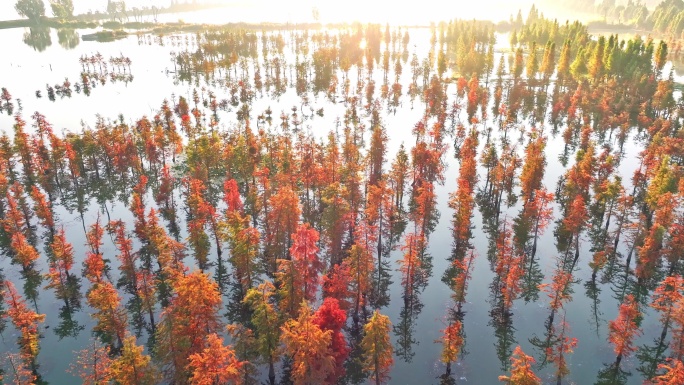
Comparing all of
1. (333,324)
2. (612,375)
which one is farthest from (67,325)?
(612,375)

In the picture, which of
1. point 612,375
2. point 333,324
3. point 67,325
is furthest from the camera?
point 67,325

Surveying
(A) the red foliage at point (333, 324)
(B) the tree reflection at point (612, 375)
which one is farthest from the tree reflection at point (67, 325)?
(B) the tree reflection at point (612, 375)

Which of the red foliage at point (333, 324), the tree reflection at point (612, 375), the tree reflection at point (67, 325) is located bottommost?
the tree reflection at point (612, 375)

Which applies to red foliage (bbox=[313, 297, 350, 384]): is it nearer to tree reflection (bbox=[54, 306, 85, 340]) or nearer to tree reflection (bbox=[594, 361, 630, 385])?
tree reflection (bbox=[594, 361, 630, 385])

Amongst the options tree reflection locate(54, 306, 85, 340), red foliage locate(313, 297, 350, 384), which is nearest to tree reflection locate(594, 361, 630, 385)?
red foliage locate(313, 297, 350, 384)

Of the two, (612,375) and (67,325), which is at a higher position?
(67,325)

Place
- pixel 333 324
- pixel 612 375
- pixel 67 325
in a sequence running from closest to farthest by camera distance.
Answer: pixel 333 324 → pixel 612 375 → pixel 67 325

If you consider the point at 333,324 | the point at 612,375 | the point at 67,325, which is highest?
the point at 333,324

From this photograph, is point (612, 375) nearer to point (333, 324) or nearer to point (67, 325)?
point (333, 324)

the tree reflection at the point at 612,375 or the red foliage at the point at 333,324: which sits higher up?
the red foliage at the point at 333,324

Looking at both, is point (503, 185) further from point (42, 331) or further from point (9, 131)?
point (9, 131)

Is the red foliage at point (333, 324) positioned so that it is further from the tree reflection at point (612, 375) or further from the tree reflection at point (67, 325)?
the tree reflection at point (67, 325)
